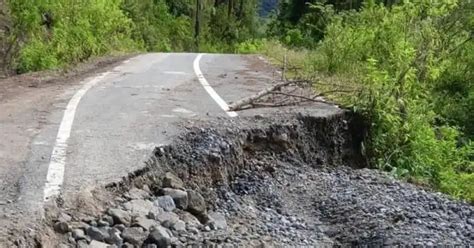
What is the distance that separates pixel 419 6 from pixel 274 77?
10.3ft

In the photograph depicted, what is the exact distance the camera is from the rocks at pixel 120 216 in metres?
4.40

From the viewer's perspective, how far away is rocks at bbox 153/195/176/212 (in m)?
4.95

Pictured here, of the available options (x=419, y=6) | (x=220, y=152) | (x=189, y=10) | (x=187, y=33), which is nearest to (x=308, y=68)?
(x=419, y=6)

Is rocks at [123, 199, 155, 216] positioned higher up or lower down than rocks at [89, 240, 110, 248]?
lower down

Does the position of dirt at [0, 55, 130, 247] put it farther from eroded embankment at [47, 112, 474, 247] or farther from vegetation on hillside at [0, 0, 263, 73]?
vegetation on hillside at [0, 0, 263, 73]

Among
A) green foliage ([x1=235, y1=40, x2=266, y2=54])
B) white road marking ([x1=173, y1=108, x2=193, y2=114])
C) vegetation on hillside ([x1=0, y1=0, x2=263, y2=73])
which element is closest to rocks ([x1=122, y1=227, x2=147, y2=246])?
white road marking ([x1=173, y1=108, x2=193, y2=114])

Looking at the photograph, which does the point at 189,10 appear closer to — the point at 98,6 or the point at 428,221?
the point at 98,6

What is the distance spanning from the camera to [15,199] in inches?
168

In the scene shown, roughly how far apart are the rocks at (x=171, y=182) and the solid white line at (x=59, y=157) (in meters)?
0.94

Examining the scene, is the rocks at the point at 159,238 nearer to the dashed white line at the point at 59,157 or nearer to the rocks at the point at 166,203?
the rocks at the point at 166,203

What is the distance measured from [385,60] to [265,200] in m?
6.02

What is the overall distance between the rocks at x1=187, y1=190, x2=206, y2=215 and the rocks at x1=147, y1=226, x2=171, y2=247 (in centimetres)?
78

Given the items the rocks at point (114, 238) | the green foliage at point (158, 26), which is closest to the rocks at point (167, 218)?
the rocks at point (114, 238)

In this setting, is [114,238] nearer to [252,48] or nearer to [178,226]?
[178,226]
